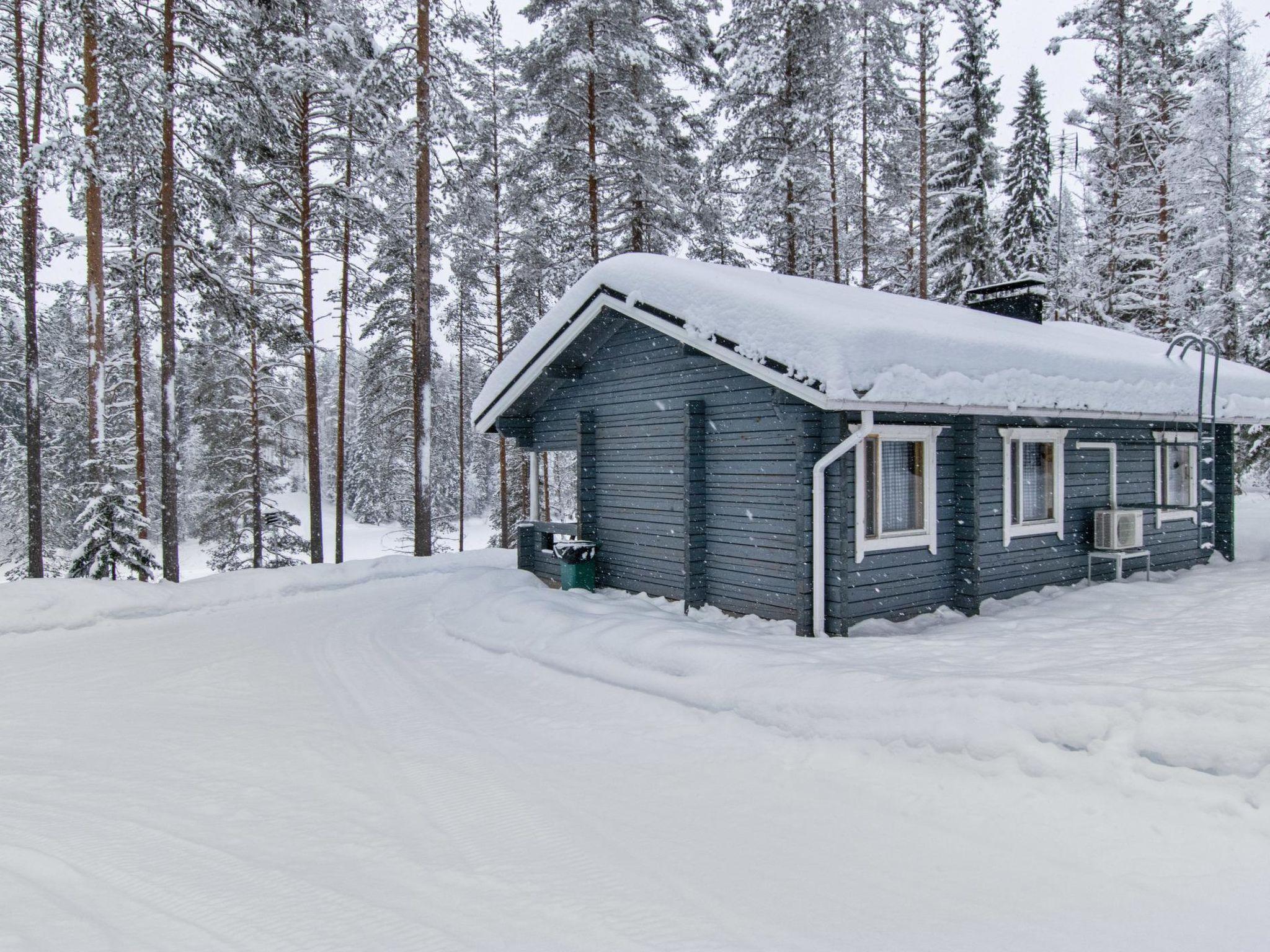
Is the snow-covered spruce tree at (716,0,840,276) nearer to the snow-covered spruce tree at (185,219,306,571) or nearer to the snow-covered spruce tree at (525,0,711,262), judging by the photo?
the snow-covered spruce tree at (525,0,711,262)

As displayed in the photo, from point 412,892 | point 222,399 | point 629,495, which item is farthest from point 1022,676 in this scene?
point 222,399

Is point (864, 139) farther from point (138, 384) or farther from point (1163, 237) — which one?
point (138, 384)

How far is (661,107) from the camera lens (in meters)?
17.9

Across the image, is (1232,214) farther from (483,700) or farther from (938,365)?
(483,700)

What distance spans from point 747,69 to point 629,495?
1232 cm

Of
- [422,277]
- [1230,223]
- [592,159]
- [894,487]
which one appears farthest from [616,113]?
[1230,223]

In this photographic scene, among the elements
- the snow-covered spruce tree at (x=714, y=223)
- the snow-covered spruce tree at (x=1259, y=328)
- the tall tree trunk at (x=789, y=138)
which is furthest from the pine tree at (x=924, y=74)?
the snow-covered spruce tree at (x=1259, y=328)

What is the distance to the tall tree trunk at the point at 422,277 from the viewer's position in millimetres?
14195

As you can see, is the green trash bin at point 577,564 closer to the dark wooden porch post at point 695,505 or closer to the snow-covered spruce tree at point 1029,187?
the dark wooden porch post at point 695,505

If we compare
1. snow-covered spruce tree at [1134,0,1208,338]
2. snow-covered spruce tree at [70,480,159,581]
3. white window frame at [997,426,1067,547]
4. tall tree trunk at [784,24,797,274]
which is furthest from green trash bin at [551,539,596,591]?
snow-covered spruce tree at [1134,0,1208,338]

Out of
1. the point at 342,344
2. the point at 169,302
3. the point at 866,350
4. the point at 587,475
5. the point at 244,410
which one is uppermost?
the point at 342,344

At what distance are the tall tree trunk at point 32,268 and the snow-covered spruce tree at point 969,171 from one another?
73.9 feet

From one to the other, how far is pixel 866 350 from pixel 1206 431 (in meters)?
9.61

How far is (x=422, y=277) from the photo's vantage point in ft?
48.0
